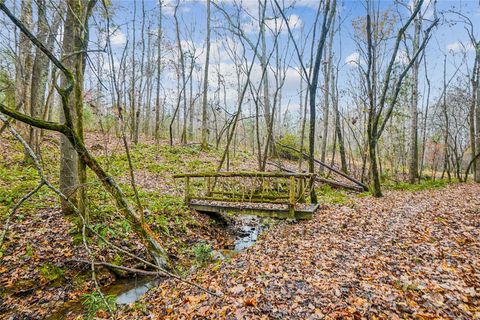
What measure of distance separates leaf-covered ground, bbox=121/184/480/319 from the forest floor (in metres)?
0.02

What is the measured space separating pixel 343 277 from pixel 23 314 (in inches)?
209

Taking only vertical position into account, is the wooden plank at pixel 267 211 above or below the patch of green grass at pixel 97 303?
above

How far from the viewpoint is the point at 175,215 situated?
8.50 m

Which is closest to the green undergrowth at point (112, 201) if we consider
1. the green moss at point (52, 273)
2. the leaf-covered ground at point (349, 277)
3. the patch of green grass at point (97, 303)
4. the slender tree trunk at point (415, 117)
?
the green moss at point (52, 273)

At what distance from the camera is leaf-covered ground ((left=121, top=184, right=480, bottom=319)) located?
3.53 meters

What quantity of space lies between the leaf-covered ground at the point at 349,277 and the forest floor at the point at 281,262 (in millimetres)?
19

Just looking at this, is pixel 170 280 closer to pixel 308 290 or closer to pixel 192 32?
pixel 308 290

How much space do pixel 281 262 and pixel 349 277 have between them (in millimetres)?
1326

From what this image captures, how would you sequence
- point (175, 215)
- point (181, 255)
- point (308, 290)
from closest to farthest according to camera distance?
point (308, 290) < point (181, 255) < point (175, 215)

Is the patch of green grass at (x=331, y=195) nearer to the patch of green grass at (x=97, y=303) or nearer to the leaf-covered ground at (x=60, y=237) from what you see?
the leaf-covered ground at (x=60, y=237)

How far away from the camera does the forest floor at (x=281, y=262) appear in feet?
12.1

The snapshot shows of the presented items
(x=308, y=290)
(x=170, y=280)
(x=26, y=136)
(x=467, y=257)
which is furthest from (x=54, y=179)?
(x=467, y=257)

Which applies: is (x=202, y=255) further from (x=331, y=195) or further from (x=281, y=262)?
(x=331, y=195)

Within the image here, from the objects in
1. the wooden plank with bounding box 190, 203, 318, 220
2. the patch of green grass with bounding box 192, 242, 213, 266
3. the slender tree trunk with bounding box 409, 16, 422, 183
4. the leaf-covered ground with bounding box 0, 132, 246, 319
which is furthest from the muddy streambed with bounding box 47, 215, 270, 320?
the slender tree trunk with bounding box 409, 16, 422, 183
